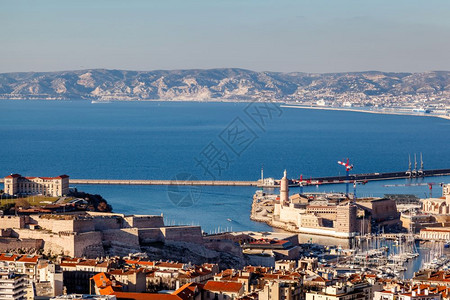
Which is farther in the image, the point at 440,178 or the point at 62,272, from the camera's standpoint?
the point at 440,178

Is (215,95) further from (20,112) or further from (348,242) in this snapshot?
(348,242)

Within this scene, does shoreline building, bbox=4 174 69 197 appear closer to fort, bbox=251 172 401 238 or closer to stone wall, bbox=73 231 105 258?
fort, bbox=251 172 401 238

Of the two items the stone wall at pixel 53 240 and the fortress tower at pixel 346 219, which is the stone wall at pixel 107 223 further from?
the fortress tower at pixel 346 219

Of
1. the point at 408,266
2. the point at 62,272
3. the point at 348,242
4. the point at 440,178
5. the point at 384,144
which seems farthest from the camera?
the point at 384,144

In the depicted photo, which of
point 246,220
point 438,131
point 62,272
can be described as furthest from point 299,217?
point 438,131

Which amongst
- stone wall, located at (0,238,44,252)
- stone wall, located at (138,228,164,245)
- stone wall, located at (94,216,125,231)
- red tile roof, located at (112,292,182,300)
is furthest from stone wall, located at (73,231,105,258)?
red tile roof, located at (112,292,182,300)

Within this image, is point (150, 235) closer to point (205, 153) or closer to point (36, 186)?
point (36, 186)

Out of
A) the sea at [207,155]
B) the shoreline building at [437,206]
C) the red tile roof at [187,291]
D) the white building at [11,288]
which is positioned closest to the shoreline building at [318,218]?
the sea at [207,155]

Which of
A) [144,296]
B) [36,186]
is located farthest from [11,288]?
[36,186]
